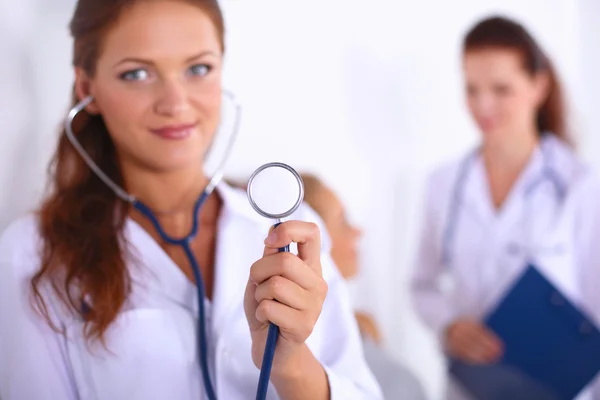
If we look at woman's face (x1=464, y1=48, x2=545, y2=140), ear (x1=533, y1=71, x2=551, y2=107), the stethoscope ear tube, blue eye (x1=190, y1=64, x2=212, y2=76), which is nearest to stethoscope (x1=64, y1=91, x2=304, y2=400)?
the stethoscope ear tube

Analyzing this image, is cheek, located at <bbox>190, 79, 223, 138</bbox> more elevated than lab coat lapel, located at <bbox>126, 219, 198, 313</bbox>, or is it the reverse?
cheek, located at <bbox>190, 79, 223, 138</bbox>

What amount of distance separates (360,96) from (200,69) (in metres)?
0.45

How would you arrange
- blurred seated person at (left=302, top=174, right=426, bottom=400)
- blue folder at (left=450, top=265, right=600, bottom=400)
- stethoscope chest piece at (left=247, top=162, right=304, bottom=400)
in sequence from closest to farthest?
stethoscope chest piece at (left=247, top=162, right=304, bottom=400) < blurred seated person at (left=302, top=174, right=426, bottom=400) < blue folder at (left=450, top=265, right=600, bottom=400)

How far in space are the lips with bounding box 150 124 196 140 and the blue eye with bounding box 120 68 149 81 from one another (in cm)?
5

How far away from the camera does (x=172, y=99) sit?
2.00ft

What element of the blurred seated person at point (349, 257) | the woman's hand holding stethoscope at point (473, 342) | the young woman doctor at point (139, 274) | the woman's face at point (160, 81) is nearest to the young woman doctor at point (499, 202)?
the woman's hand holding stethoscope at point (473, 342)

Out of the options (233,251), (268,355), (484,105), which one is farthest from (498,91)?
(268,355)

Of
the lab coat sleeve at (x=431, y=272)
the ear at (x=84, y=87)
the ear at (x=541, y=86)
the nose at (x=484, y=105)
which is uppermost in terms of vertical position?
the ear at (x=541, y=86)

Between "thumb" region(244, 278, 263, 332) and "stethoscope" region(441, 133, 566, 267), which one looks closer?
"thumb" region(244, 278, 263, 332)

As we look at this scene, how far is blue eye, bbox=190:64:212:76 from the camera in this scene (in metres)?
0.62

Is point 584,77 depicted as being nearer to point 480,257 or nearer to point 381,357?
point 480,257

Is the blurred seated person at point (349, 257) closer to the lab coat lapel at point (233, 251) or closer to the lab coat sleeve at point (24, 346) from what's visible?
the lab coat lapel at point (233, 251)

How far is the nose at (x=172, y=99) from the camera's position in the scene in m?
0.61

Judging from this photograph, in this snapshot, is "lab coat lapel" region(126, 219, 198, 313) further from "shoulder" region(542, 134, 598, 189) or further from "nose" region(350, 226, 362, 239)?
"shoulder" region(542, 134, 598, 189)
